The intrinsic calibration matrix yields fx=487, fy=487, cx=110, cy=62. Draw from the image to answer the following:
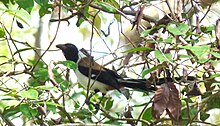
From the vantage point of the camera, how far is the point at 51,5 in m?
1.88

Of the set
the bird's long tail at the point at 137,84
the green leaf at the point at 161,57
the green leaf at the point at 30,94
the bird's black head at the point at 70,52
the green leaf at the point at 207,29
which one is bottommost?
the bird's long tail at the point at 137,84

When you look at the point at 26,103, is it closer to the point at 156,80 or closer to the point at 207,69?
the point at 156,80

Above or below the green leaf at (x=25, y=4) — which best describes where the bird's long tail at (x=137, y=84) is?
below

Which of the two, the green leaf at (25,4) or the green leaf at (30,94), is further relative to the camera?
the green leaf at (25,4)

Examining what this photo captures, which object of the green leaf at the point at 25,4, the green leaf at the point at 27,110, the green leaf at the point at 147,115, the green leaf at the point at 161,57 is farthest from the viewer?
the green leaf at the point at 147,115

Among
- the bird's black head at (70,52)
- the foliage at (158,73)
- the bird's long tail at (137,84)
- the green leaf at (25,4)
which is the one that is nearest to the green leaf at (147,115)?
the foliage at (158,73)

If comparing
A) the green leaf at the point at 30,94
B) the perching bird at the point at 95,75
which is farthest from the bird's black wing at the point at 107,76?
the green leaf at the point at 30,94

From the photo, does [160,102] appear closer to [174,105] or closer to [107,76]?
[174,105]

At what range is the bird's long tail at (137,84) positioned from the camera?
178 cm

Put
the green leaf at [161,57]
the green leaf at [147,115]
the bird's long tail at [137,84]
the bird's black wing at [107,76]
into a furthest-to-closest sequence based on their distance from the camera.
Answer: the bird's black wing at [107,76] < the green leaf at [147,115] < the bird's long tail at [137,84] < the green leaf at [161,57]

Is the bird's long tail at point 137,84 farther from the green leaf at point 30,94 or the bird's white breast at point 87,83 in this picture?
the green leaf at point 30,94

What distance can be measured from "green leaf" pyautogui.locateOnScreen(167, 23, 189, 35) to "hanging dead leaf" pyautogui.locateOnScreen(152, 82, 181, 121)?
0.54 feet

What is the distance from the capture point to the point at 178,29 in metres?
1.38

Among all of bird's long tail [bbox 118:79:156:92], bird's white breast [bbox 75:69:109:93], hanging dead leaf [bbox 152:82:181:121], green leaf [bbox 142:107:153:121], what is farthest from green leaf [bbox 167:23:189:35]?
bird's white breast [bbox 75:69:109:93]
